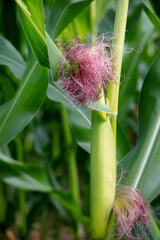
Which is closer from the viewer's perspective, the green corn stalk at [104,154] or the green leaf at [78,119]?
the green corn stalk at [104,154]

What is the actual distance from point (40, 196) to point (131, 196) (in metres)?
1.14

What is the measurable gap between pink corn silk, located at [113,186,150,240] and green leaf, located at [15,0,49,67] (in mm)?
328

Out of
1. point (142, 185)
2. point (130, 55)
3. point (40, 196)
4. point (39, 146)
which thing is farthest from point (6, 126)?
point (40, 196)

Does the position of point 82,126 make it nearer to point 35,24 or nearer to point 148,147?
point 148,147

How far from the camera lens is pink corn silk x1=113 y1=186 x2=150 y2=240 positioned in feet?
1.88

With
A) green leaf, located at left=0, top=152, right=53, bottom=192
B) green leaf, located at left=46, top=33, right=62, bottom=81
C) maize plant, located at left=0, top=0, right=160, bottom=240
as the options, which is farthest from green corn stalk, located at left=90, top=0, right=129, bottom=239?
green leaf, located at left=0, top=152, right=53, bottom=192

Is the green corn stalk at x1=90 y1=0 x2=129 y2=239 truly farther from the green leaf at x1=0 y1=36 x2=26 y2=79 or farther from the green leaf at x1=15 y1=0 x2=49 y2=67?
the green leaf at x1=0 y1=36 x2=26 y2=79

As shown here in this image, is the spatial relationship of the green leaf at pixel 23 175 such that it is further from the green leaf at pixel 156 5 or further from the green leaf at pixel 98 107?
the green leaf at pixel 156 5

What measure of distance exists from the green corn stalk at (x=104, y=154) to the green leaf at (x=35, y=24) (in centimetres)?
15

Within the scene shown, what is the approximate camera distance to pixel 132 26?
3.58 feet

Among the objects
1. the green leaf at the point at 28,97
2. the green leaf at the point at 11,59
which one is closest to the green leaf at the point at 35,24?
the green leaf at the point at 28,97

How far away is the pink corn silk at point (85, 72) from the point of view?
0.54 meters

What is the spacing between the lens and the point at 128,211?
1.93 ft

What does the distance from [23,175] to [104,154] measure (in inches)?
14.0
